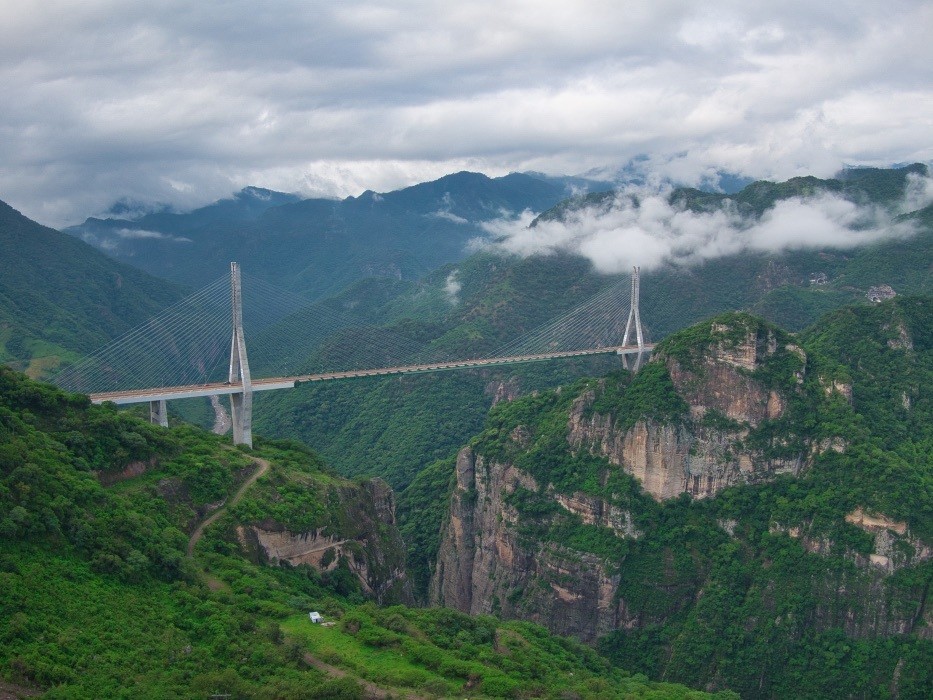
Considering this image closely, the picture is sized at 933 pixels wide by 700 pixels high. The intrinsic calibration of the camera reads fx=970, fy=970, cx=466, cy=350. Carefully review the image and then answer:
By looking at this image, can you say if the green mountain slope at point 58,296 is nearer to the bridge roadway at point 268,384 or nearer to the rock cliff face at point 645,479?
the bridge roadway at point 268,384

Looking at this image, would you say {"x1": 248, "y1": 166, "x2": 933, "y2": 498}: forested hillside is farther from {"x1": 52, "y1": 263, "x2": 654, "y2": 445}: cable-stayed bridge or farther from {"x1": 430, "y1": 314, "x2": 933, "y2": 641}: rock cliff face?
{"x1": 430, "y1": 314, "x2": 933, "y2": 641}: rock cliff face

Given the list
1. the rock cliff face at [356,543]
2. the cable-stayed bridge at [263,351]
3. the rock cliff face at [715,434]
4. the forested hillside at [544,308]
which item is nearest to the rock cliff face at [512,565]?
the rock cliff face at [715,434]

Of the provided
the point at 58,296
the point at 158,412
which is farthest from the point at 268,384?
the point at 58,296

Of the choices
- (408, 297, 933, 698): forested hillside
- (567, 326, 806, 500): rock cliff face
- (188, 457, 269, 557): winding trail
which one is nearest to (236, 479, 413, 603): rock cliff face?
(188, 457, 269, 557): winding trail

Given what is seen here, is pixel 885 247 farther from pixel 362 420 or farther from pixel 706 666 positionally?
pixel 706 666

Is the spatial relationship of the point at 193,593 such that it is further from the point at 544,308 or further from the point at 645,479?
the point at 544,308

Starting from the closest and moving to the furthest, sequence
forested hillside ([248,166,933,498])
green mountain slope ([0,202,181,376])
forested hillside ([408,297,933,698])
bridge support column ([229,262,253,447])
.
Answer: forested hillside ([408,297,933,698]) < bridge support column ([229,262,253,447]) < forested hillside ([248,166,933,498]) < green mountain slope ([0,202,181,376])

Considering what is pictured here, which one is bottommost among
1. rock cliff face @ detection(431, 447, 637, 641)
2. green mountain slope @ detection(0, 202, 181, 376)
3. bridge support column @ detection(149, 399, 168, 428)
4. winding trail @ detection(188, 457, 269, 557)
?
rock cliff face @ detection(431, 447, 637, 641)
